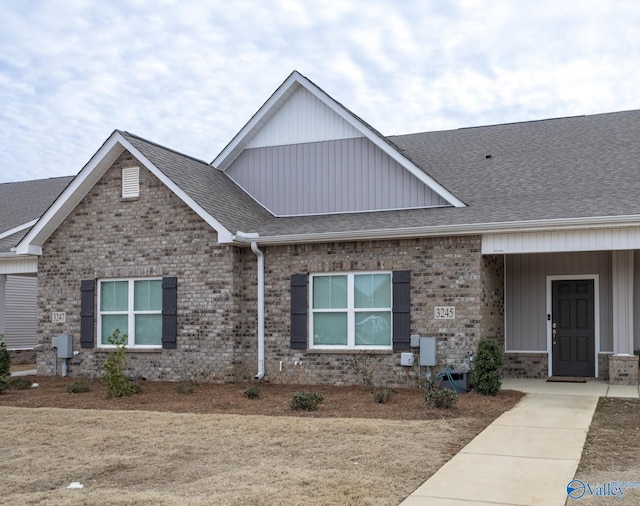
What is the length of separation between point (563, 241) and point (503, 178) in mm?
3209

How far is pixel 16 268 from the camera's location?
58.1ft

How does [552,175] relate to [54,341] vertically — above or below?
above

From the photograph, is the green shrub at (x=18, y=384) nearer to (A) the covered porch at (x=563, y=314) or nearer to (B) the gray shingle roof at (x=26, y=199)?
(B) the gray shingle roof at (x=26, y=199)

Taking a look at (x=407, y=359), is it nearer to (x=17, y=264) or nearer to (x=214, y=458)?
(x=214, y=458)

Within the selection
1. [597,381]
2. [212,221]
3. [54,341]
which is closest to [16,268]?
[54,341]

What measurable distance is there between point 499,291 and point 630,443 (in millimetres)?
6731

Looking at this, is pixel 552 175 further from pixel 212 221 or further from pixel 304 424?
pixel 304 424

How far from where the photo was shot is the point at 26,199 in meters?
24.2

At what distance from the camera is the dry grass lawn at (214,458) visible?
21.8ft

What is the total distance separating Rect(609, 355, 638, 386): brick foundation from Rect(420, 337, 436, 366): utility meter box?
3.54m

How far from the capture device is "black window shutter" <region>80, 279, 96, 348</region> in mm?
15906

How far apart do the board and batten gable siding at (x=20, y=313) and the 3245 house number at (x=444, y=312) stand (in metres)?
14.3

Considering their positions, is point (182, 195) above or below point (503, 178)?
below

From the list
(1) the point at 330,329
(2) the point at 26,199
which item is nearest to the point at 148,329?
(1) the point at 330,329
